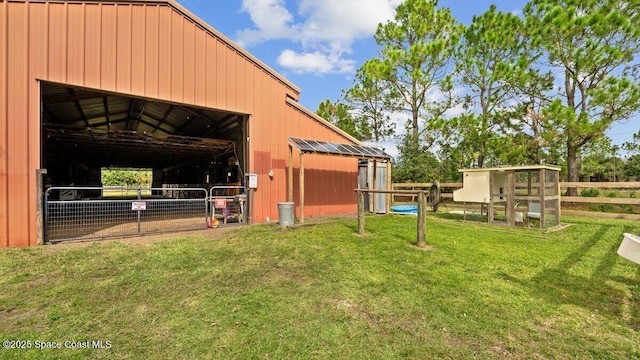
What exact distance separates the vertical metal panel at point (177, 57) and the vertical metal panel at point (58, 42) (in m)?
2.04

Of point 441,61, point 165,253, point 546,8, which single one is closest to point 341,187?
point 165,253

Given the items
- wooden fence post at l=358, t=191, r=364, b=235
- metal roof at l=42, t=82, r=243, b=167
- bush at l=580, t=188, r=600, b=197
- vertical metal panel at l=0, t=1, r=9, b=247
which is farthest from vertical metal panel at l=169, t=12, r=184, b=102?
bush at l=580, t=188, r=600, b=197

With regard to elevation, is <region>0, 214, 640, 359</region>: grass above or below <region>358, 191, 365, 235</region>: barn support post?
below

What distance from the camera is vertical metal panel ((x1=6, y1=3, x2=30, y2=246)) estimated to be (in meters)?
5.49

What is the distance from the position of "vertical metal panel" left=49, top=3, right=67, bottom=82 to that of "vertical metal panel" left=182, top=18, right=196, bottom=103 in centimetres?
230

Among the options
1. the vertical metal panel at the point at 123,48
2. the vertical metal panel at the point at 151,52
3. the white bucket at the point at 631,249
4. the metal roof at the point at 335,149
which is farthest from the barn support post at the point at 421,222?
the vertical metal panel at the point at 123,48

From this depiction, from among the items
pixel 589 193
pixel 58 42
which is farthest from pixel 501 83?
pixel 58 42

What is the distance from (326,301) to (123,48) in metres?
7.31

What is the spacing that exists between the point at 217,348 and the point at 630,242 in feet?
11.3

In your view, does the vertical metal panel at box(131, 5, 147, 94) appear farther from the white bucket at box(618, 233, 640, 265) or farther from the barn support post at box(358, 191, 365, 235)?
the white bucket at box(618, 233, 640, 265)

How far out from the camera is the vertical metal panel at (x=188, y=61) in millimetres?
7469

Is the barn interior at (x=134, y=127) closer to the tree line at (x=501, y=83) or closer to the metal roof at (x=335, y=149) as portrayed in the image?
the metal roof at (x=335, y=149)

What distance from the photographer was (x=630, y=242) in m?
2.26

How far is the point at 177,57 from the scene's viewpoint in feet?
24.2
